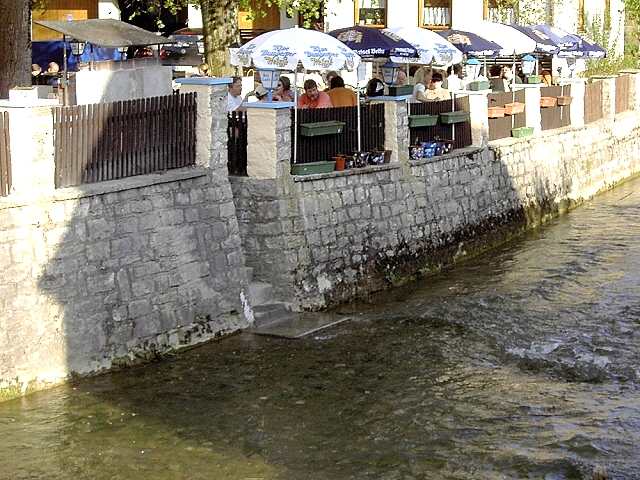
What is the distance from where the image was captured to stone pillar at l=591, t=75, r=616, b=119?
1142 inches

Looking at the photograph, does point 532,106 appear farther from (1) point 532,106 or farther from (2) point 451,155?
(2) point 451,155

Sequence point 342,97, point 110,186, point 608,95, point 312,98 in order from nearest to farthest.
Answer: point 110,186 < point 312,98 < point 342,97 < point 608,95

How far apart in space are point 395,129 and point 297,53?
2.52 m

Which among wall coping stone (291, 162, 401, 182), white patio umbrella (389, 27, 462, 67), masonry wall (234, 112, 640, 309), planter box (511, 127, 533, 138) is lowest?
masonry wall (234, 112, 640, 309)

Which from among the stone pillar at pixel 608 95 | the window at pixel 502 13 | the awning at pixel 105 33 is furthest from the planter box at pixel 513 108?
the window at pixel 502 13

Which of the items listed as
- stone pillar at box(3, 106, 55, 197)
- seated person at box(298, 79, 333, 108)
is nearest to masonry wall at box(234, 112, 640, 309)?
seated person at box(298, 79, 333, 108)

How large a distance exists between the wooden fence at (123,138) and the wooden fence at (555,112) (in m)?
11.7

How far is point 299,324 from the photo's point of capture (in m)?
14.9

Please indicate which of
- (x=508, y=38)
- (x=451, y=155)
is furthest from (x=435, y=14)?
(x=451, y=155)

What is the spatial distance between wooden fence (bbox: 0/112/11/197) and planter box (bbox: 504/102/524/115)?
1207cm

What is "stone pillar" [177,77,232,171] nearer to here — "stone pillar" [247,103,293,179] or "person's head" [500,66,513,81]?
"stone pillar" [247,103,293,179]

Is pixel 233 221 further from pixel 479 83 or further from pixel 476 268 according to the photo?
pixel 479 83

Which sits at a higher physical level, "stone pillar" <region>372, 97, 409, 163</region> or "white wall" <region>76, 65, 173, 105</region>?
"white wall" <region>76, 65, 173, 105</region>

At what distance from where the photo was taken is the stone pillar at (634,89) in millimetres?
31497
